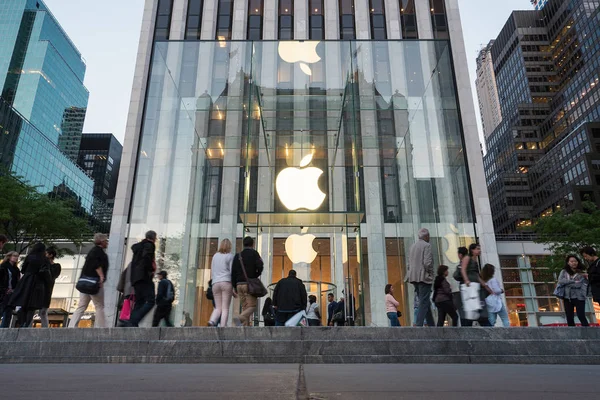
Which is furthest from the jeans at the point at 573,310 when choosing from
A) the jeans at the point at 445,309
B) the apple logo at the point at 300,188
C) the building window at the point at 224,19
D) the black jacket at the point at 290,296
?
the building window at the point at 224,19

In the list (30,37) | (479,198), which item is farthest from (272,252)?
(30,37)

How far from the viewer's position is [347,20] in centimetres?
3366

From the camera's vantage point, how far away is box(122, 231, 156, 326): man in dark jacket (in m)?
8.64

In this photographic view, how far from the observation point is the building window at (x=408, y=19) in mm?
32562

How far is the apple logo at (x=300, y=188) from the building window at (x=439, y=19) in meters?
22.4

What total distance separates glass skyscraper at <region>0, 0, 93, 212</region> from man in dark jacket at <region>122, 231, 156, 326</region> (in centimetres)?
9069

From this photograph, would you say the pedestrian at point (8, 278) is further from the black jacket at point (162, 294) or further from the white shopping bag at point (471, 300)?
the white shopping bag at point (471, 300)

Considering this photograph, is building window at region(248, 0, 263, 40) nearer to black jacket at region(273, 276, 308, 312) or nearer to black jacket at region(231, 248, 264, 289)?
black jacket at region(273, 276, 308, 312)

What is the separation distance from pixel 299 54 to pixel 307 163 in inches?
177

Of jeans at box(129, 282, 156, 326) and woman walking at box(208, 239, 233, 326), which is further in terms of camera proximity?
woman walking at box(208, 239, 233, 326)

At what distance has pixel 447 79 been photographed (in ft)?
52.0

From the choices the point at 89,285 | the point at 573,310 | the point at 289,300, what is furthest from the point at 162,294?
the point at 573,310

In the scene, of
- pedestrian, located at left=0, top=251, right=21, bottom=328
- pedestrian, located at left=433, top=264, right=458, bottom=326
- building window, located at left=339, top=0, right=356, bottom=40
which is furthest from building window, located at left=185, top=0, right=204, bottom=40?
pedestrian, located at left=433, top=264, right=458, bottom=326

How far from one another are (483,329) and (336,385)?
20.1 ft
